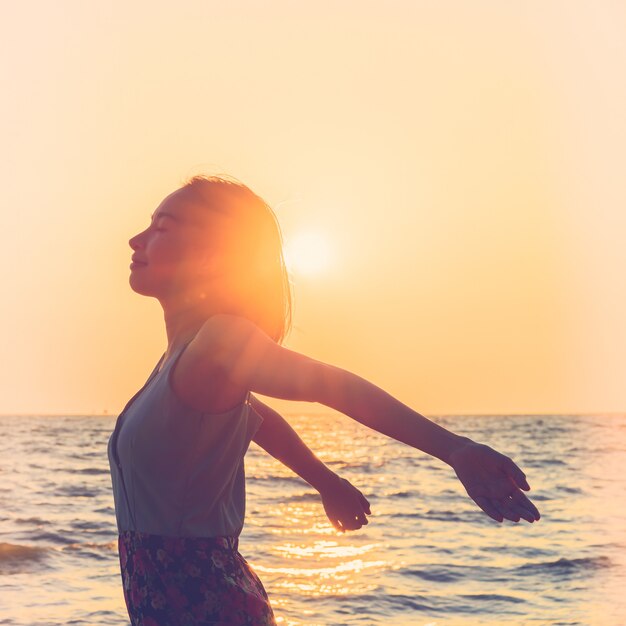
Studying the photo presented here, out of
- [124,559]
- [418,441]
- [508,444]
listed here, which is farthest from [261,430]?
[508,444]

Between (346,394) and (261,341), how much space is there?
23 cm

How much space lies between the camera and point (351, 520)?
259cm

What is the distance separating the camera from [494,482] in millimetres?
1537

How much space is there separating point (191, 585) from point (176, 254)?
68cm

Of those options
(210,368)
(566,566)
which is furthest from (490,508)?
(566,566)

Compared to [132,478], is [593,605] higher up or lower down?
lower down

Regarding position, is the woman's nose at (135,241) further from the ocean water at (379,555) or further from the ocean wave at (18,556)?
the ocean wave at (18,556)

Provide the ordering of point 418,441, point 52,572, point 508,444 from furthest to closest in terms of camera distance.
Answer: point 508,444 → point 52,572 → point 418,441

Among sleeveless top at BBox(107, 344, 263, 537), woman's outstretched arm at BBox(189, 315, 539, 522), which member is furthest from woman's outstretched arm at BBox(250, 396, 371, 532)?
woman's outstretched arm at BBox(189, 315, 539, 522)

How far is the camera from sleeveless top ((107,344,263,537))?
194cm

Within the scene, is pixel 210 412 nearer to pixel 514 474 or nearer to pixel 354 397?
pixel 354 397

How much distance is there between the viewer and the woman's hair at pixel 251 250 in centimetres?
216

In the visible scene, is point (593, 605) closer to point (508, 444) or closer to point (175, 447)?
point (175, 447)

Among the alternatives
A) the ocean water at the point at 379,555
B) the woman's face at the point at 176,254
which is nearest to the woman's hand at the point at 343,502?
the woman's face at the point at 176,254
